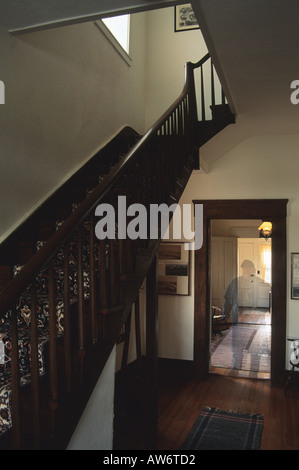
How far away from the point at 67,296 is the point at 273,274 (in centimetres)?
417

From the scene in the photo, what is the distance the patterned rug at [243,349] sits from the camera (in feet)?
21.7

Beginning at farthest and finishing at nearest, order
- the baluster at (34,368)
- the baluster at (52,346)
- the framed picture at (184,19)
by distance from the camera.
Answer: the framed picture at (184,19), the baluster at (52,346), the baluster at (34,368)

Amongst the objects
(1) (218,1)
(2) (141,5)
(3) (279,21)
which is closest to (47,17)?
(2) (141,5)

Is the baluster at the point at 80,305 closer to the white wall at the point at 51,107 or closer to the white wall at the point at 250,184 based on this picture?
the white wall at the point at 51,107

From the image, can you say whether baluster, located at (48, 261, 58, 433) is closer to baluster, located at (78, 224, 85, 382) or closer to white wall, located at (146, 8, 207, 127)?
baluster, located at (78, 224, 85, 382)

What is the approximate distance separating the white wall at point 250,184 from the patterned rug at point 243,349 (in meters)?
1.12

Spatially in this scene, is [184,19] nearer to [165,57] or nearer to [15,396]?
[165,57]

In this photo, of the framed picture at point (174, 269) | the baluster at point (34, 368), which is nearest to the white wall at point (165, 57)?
the framed picture at point (174, 269)

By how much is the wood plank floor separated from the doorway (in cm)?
53

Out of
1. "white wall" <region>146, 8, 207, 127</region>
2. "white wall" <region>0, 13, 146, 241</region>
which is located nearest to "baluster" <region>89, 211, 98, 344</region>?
"white wall" <region>0, 13, 146, 241</region>

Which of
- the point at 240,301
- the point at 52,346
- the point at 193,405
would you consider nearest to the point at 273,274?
the point at 193,405

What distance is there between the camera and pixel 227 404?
4.84 meters

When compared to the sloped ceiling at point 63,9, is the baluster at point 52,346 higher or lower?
A: lower

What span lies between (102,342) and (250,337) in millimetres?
7173
